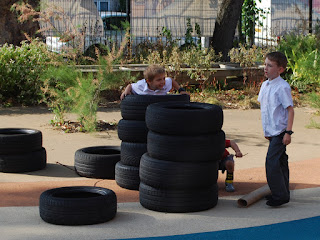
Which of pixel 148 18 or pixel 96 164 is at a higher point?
pixel 148 18

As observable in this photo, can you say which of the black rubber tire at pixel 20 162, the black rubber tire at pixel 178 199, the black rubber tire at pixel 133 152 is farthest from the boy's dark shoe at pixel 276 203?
the black rubber tire at pixel 20 162

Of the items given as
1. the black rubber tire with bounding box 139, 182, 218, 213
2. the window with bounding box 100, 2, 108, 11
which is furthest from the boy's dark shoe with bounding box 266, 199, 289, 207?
the window with bounding box 100, 2, 108, 11

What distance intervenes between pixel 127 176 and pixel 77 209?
1536 millimetres

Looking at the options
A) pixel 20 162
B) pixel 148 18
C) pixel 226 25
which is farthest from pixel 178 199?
pixel 148 18

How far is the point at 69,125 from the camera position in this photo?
38.1 ft

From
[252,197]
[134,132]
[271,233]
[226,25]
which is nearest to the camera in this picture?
[271,233]

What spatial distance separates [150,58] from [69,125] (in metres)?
4.75

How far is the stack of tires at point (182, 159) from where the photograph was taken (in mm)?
6055

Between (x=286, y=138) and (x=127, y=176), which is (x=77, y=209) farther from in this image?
(x=286, y=138)

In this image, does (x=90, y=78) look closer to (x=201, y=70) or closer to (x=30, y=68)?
(x=30, y=68)

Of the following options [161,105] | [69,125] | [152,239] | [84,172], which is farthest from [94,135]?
[152,239]

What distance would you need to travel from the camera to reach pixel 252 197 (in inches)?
258

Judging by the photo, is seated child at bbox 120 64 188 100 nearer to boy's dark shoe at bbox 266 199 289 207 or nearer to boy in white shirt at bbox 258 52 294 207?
boy in white shirt at bbox 258 52 294 207

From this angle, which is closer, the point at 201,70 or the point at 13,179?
the point at 13,179
